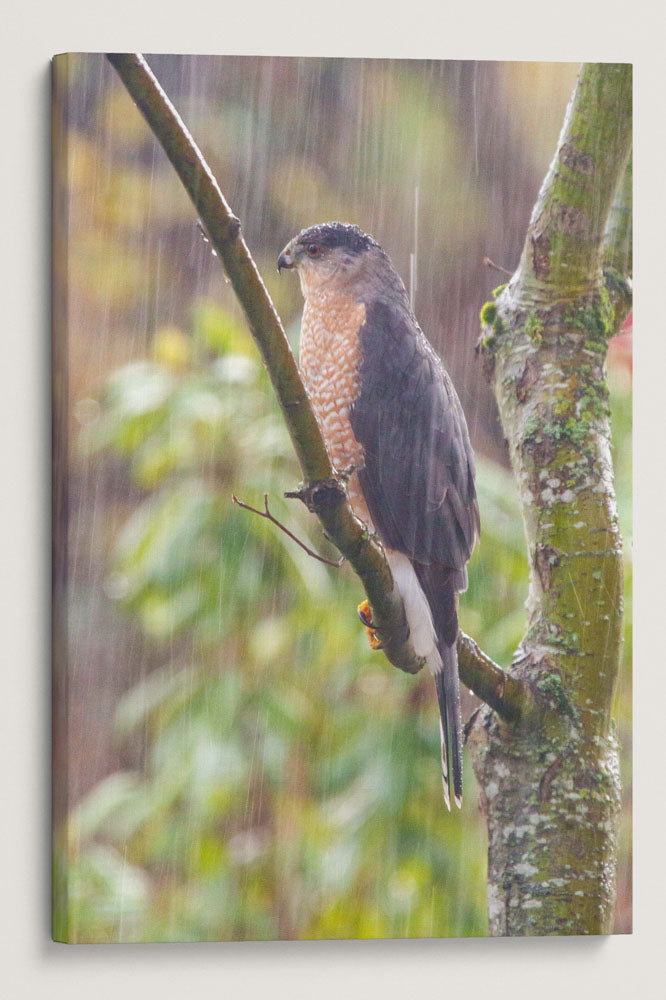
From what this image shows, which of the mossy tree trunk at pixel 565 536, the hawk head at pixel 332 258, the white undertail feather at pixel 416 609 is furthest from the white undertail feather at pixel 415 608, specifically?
the hawk head at pixel 332 258

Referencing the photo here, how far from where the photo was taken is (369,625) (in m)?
1.91

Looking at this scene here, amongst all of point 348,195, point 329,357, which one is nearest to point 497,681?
point 329,357

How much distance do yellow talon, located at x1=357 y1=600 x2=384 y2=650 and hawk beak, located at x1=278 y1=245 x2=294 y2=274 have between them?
0.58 metres

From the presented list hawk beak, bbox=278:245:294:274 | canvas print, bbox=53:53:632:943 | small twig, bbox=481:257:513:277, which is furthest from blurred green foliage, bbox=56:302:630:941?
small twig, bbox=481:257:513:277

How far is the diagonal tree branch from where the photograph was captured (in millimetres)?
1656

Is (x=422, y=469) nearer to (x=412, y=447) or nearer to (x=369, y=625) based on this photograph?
(x=412, y=447)

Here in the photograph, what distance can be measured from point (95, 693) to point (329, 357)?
0.68 meters

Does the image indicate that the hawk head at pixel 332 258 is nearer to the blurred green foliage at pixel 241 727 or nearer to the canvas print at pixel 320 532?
the canvas print at pixel 320 532

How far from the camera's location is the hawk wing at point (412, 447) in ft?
6.13

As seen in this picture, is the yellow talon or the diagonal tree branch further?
the yellow talon

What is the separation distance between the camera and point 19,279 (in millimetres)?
1923

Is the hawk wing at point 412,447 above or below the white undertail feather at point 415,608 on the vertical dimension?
above

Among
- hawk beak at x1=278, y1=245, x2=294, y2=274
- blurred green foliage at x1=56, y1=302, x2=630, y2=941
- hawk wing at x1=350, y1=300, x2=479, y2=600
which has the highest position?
hawk beak at x1=278, y1=245, x2=294, y2=274

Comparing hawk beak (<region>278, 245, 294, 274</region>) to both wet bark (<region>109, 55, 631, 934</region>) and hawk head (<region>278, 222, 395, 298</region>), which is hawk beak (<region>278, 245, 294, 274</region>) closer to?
hawk head (<region>278, 222, 395, 298</region>)
